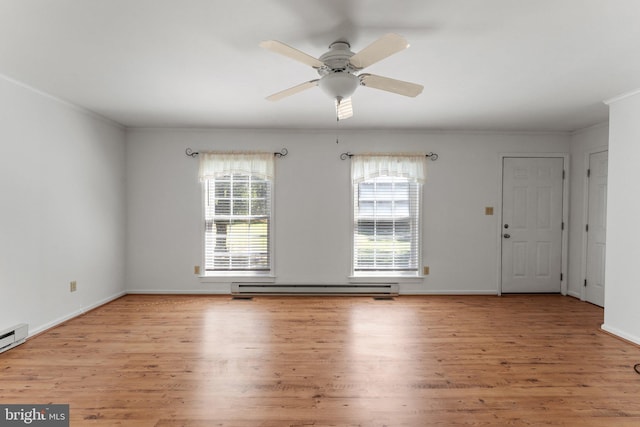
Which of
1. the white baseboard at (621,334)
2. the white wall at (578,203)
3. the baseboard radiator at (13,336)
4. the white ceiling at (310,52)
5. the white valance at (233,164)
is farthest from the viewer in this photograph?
the white valance at (233,164)

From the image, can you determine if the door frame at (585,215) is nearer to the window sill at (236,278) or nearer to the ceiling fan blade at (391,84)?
the ceiling fan blade at (391,84)

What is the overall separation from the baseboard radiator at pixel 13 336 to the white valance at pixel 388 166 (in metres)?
3.92

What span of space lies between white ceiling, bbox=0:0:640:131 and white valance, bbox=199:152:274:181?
90 centimetres

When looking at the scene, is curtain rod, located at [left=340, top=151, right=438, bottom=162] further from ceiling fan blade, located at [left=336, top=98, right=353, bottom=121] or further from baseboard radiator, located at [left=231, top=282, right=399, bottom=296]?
ceiling fan blade, located at [left=336, top=98, right=353, bottom=121]

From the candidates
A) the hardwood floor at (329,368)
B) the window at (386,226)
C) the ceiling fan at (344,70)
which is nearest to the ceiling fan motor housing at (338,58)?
the ceiling fan at (344,70)

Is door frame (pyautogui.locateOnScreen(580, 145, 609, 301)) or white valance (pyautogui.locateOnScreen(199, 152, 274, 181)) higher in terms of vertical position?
white valance (pyautogui.locateOnScreen(199, 152, 274, 181))

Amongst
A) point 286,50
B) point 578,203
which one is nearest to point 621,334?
point 578,203

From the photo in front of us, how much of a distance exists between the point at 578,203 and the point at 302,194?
385 cm

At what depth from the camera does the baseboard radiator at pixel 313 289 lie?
16.0ft

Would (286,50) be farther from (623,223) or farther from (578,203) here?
Result: (578,203)

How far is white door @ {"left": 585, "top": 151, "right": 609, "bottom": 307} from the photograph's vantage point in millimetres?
4414

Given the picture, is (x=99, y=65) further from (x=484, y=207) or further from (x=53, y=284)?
(x=484, y=207)

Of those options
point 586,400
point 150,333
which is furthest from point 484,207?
point 150,333

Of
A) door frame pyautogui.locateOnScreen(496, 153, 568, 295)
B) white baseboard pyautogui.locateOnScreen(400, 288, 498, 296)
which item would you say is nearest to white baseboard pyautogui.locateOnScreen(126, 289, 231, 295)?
white baseboard pyautogui.locateOnScreen(400, 288, 498, 296)
